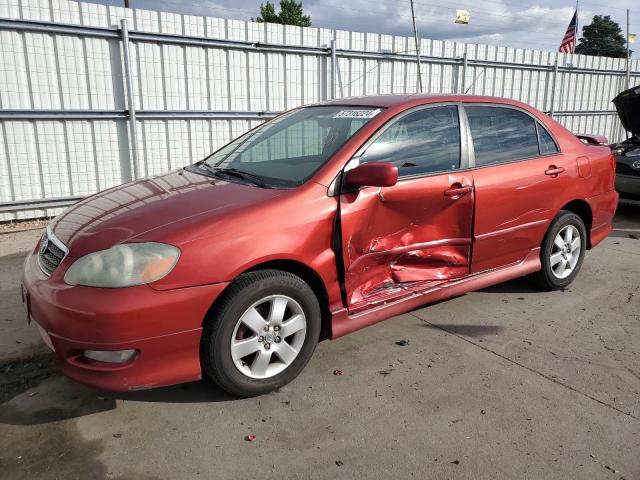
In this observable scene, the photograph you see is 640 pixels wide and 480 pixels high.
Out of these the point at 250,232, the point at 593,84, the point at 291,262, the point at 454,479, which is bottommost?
the point at 454,479

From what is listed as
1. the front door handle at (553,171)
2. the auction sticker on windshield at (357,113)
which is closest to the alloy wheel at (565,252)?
the front door handle at (553,171)

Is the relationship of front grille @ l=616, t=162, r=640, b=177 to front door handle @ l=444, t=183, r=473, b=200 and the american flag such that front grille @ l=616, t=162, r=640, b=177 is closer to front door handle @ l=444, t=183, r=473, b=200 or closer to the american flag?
front door handle @ l=444, t=183, r=473, b=200

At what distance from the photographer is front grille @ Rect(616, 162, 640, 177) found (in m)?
7.23

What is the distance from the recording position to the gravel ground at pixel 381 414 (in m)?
2.34

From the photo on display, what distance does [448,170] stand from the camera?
352 centimetres

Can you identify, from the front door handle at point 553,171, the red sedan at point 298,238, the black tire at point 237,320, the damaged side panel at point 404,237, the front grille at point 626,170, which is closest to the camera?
the red sedan at point 298,238

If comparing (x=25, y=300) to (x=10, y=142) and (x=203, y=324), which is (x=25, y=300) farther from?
(x=10, y=142)

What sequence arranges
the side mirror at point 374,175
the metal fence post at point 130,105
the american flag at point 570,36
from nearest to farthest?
1. the side mirror at point 374,175
2. the metal fence post at point 130,105
3. the american flag at point 570,36

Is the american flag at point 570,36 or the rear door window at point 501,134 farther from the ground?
the american flag at point 570,36

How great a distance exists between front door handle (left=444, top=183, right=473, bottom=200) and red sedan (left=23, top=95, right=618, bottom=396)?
0.04 feet

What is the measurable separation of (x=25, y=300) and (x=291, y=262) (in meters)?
1.50

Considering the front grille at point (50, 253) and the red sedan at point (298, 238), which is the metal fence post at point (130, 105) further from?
the front grille at point (50, 253)

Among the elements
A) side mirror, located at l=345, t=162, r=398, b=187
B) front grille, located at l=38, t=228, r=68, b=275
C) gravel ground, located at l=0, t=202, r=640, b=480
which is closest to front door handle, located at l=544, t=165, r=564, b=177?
gravel ground, located at l=0, t=202, r=640, b=480

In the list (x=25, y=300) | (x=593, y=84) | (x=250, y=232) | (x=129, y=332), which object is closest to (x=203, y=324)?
(x=129, y=332)
